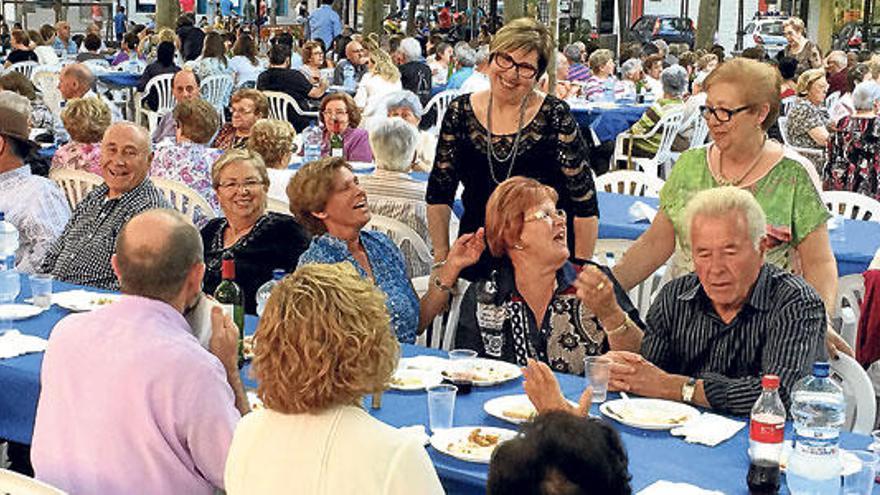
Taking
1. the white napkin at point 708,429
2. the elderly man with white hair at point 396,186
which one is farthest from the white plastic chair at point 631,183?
Result: the white napkin at point 708,429

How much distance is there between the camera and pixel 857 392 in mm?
3676

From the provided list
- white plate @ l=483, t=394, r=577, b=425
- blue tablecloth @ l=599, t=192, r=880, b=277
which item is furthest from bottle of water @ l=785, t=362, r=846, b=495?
blue tablecloth @ l=599, t=192, r=880, b=277

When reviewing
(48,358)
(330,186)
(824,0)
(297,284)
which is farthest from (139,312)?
(824,0)

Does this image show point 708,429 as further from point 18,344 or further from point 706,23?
point 706,23

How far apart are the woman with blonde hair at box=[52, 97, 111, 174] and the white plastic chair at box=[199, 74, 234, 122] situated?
19.9 feet

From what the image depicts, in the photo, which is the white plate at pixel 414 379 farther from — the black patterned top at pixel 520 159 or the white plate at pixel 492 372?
the black patterned top at pixel 520 159

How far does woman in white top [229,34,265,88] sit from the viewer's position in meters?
13.9

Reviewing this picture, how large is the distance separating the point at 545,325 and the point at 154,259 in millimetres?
1356

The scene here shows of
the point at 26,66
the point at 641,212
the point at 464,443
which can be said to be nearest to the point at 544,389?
the point at 464,443

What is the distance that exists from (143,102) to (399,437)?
11.1m

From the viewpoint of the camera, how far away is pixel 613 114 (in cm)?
1248

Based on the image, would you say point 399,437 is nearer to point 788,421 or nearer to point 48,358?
point 48,358

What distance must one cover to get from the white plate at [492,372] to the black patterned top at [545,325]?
0.20m

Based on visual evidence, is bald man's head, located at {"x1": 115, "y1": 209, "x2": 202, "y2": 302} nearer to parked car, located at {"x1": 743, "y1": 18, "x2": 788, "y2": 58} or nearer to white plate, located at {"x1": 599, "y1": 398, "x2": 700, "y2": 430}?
white plate, located at {"x1": 599, "y1": 398, "x2": 700, "y2": 430}
